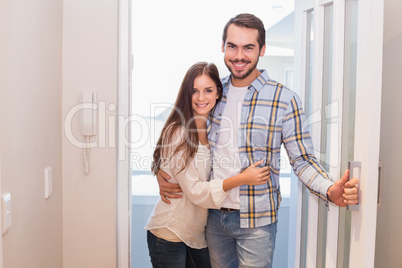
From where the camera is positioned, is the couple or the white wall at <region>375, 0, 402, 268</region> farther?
the white wall at <region>375, 0, 402, 268</region>

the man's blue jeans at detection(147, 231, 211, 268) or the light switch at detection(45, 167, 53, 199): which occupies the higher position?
the light switch at detection(45, 167, 53, 199)

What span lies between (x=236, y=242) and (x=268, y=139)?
0.46 metres

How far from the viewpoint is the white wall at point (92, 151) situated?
5.93 ft

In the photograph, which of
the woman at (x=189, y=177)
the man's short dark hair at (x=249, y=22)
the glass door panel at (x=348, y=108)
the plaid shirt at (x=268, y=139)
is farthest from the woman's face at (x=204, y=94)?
the glass door panel at (x=348, y=108)

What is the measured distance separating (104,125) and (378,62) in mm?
1219

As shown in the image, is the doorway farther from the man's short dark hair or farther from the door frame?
the man's short dark hair

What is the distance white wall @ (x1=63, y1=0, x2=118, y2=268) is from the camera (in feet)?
5.93

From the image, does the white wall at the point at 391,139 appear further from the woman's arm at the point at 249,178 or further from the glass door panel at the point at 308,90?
the woman's arm at the point at 249,178

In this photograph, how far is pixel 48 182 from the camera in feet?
5.31

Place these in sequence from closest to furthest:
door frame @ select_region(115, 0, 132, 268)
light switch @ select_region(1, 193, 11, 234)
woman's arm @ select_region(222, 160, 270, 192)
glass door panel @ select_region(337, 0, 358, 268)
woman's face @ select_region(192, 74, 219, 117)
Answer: light switch @ select_region(1, 193, 11, 234) < glass door panel @ select_region(337, 0, 358, 268) < woman's arm @ select_region(222, 160, 270, 192) < woman's face @ select_region(192, 74, 219, 117) < door frame @ select_region(115, 0, 132, 268)

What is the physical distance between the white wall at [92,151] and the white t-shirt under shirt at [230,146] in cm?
52

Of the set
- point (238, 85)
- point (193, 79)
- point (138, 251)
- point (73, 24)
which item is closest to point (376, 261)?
point (238, 85)

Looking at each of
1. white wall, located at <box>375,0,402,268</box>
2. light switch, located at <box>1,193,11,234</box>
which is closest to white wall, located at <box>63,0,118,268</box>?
light switch, located at <box>1,193,11,234</box>

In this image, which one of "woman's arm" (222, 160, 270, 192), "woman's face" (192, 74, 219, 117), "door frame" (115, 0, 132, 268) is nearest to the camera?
"woman's arm" (222, 160, 270, 192)
